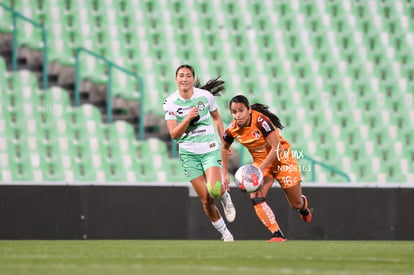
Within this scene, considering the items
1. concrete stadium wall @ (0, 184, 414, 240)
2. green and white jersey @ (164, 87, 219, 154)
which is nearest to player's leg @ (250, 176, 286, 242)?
green and white jersey @ (164, 87, 219, 154)

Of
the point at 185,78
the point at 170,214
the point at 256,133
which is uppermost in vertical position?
the point at 185,78

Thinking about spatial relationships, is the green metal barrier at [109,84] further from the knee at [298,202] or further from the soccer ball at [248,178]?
the soccer ball at [248,178]

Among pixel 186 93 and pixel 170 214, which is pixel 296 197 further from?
pixel 170 214

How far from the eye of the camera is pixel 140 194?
1206 centimetres

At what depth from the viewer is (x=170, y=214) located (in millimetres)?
12125

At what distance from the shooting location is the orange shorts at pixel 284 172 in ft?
32.6

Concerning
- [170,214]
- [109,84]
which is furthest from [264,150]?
[109,84]

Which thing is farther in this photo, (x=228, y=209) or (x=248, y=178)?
(x=228, y=209)

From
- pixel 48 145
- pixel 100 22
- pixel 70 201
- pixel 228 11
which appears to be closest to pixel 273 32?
pixel 228 11

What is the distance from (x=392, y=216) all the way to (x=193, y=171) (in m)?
3.90

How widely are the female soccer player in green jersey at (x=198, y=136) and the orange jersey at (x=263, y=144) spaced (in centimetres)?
21

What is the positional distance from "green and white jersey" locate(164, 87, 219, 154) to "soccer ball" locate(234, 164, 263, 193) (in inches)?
24.4

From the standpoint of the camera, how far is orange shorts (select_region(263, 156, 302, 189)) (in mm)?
9945

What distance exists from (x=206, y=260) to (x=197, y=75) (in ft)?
29.8
